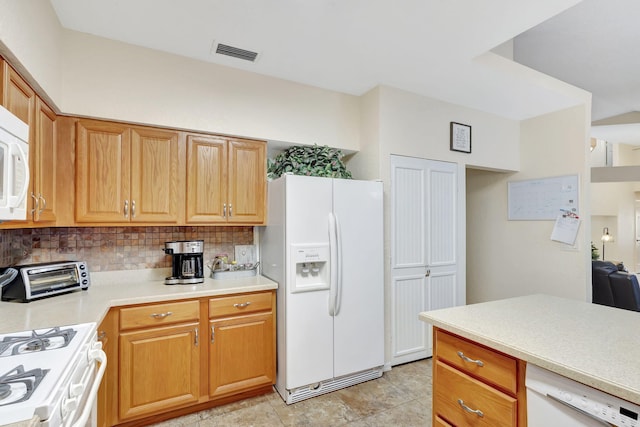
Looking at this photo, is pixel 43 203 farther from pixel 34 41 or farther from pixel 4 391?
pixel 4 391

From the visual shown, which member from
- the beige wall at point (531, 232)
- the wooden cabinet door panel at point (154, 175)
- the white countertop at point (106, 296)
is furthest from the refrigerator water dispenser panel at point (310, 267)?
the beige wall at point (531, 232)

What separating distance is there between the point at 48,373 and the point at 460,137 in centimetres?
356

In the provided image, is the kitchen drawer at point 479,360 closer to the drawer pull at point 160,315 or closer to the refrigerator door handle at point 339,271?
the refrigerator door handle at point 339,271

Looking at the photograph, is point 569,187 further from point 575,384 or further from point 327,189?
point 575,384

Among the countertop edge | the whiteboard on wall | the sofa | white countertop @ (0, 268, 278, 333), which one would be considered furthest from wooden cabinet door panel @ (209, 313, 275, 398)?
the sofa

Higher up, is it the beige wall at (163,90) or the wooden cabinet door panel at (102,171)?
the beige wall at (163,90)

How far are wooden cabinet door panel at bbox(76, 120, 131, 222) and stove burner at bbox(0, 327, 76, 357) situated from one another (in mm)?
971

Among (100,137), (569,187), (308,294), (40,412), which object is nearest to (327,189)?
(308,294)

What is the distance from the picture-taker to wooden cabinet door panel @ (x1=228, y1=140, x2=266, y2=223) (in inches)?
102

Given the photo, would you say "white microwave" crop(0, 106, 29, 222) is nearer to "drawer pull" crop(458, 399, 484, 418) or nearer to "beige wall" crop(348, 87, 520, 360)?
"drawer pull" crop(458, 399, 484, 418)

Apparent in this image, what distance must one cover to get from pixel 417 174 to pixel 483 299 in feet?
7.27

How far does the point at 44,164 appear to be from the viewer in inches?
72.9

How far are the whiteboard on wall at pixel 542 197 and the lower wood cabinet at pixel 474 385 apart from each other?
9.19ft

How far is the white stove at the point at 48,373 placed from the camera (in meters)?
0.85
